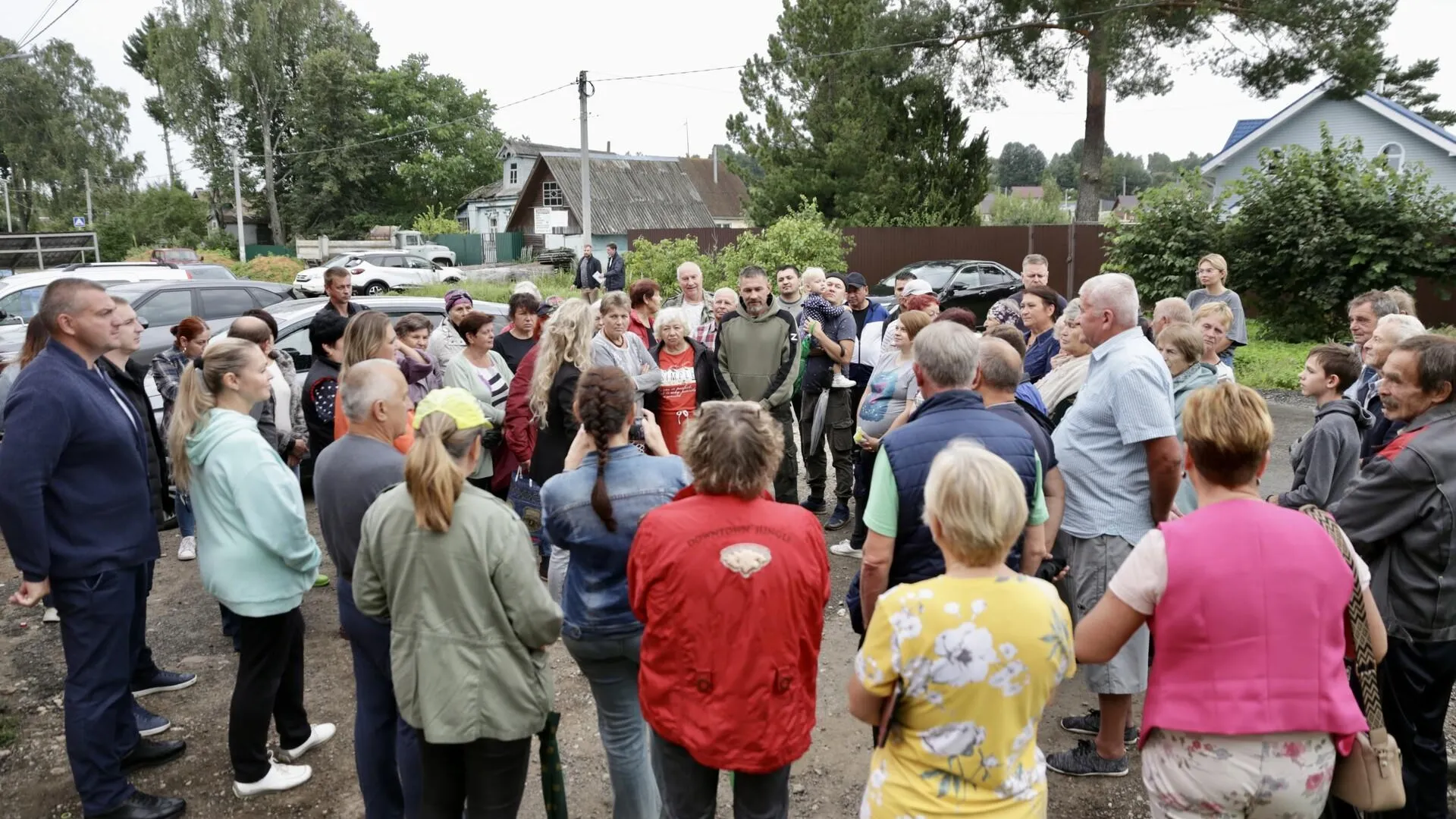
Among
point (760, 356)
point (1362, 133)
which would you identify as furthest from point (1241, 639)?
point (1362, 133)

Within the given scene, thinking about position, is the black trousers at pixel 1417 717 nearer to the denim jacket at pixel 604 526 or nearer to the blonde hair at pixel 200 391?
the denim jacket at pixel 604 526

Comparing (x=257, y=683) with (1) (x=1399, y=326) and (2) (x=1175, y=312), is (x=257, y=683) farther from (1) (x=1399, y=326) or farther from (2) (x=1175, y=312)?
(1) (x=1399, y=326)

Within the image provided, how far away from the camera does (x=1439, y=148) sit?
25.5m

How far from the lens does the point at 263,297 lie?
13.3 metres

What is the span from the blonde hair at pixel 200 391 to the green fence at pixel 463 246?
4155 cm

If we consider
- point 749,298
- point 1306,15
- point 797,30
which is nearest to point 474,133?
point 797,30

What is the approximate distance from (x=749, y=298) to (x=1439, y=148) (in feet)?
92.8

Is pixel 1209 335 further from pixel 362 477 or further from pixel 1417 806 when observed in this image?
pixel 362 477

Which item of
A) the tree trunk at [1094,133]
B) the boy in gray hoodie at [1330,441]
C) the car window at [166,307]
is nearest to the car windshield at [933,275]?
the tree trunk at [1094,133]

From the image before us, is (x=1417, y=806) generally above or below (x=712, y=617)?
below

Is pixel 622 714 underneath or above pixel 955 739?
underneath

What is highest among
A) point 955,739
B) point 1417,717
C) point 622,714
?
point 955,739

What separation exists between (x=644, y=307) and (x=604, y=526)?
12.5 feet

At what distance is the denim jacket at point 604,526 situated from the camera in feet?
9.32
